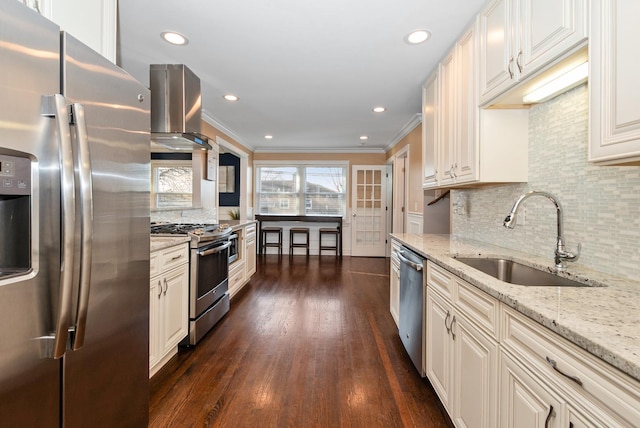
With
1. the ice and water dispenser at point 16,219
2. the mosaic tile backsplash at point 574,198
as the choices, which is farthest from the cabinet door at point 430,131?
the ice and water dispenser at point 16,219

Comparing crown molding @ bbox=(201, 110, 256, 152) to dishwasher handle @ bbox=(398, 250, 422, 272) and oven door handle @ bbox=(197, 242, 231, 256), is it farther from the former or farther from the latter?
dishwasher handle @ bbox=(398, 250, 422, 272)

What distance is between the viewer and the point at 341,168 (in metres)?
6.58

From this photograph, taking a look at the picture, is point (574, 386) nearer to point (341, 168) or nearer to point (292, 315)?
point (292, 315)

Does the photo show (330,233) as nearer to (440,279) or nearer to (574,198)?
(440,279)

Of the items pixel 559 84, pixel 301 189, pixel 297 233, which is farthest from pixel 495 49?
pixel 297 233

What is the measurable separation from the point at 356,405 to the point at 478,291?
1.04 m

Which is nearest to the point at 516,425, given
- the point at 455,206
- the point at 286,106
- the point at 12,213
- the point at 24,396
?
the point at 24,396

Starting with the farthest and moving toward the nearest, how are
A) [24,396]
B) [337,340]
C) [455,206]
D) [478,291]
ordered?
[455,206], [337,340], [478,291], [24,396]

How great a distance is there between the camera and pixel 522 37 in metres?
1.41

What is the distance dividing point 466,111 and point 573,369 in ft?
5.46

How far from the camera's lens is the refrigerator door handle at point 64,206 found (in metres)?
0.74

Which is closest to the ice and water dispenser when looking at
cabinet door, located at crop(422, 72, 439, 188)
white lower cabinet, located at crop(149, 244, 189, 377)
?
white lower cabinet, located at crop(149, 244, 189, 377)

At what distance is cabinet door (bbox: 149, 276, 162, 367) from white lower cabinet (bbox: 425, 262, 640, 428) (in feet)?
5.63

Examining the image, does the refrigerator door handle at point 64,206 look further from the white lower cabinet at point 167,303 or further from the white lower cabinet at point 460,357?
the white lower cabinet at point 460,357
